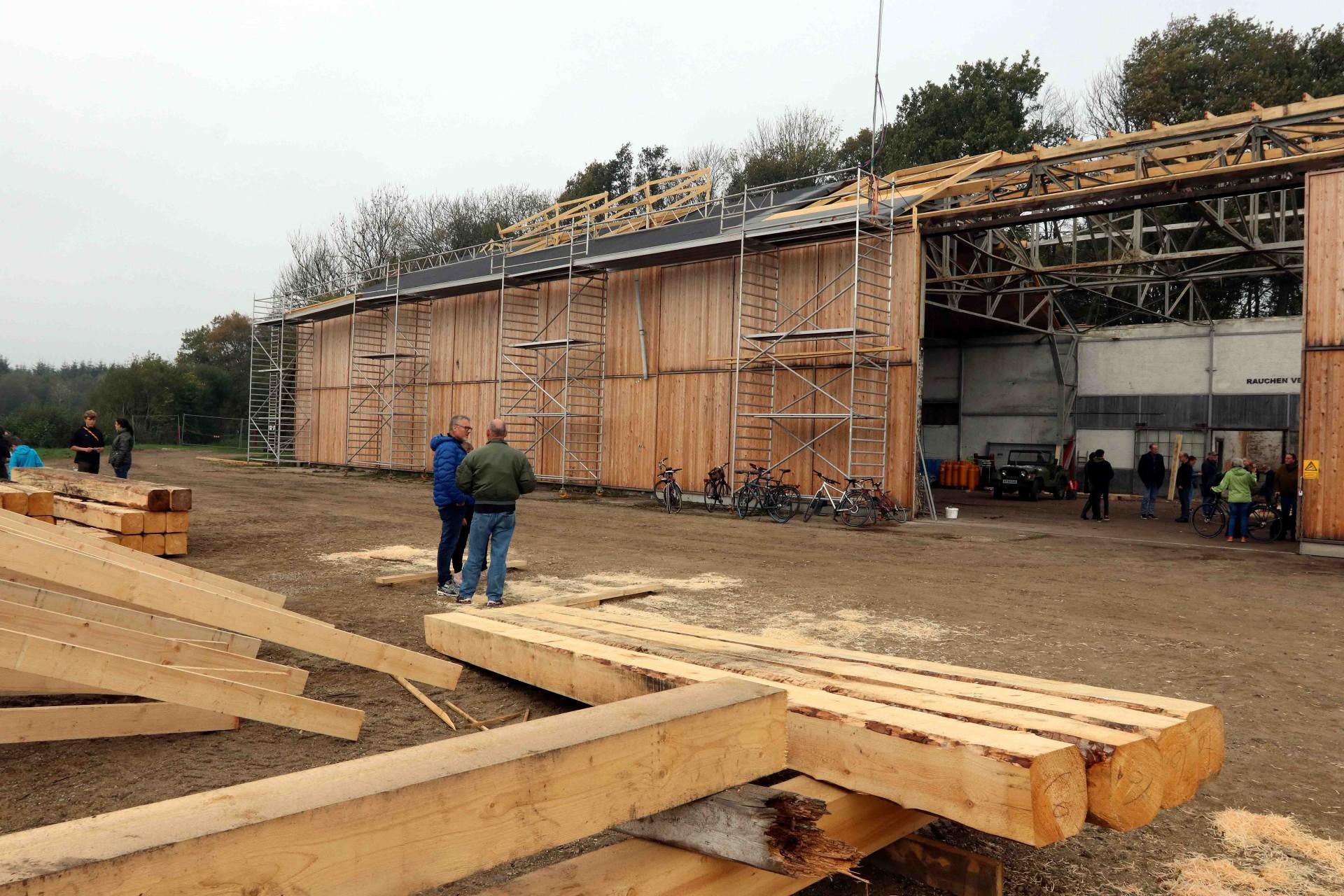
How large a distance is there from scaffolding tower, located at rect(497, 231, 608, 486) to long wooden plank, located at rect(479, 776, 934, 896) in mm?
19811

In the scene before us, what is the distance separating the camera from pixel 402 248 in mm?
49906

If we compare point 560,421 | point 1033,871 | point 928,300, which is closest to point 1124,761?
point 1033,871

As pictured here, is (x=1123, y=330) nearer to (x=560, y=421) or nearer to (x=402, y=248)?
Result: (x=560, y=421)

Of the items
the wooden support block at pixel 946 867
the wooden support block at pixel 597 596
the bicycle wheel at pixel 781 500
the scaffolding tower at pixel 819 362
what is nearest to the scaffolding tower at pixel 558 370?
the scaffolding tower at pixel 819 362

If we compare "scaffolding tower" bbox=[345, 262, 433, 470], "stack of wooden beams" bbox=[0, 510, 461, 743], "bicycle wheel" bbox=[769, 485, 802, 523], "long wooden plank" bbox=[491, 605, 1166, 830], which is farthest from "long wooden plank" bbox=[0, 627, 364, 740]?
"scaffolding tower" bbox=[345, 262, 433, 470]

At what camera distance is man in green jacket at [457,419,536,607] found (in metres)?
7.84

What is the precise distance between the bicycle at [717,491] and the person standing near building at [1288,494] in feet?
31.5

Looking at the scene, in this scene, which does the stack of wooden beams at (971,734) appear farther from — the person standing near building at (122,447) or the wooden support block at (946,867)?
the person standing near building at (122,447)

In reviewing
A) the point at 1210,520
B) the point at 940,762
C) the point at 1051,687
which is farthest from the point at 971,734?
the point at 1210,520

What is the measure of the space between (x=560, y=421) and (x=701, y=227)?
6467mm

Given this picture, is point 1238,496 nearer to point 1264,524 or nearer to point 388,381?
point 1264,524

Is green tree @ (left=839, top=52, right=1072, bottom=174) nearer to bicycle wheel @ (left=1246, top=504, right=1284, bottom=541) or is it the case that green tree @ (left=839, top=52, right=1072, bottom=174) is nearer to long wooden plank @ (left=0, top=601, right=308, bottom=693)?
bicycle wheel @ (left=1246, top=504, right=1284, bottom=541)

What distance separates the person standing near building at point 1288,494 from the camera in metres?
14.8

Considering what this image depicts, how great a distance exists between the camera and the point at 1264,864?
133 inches
